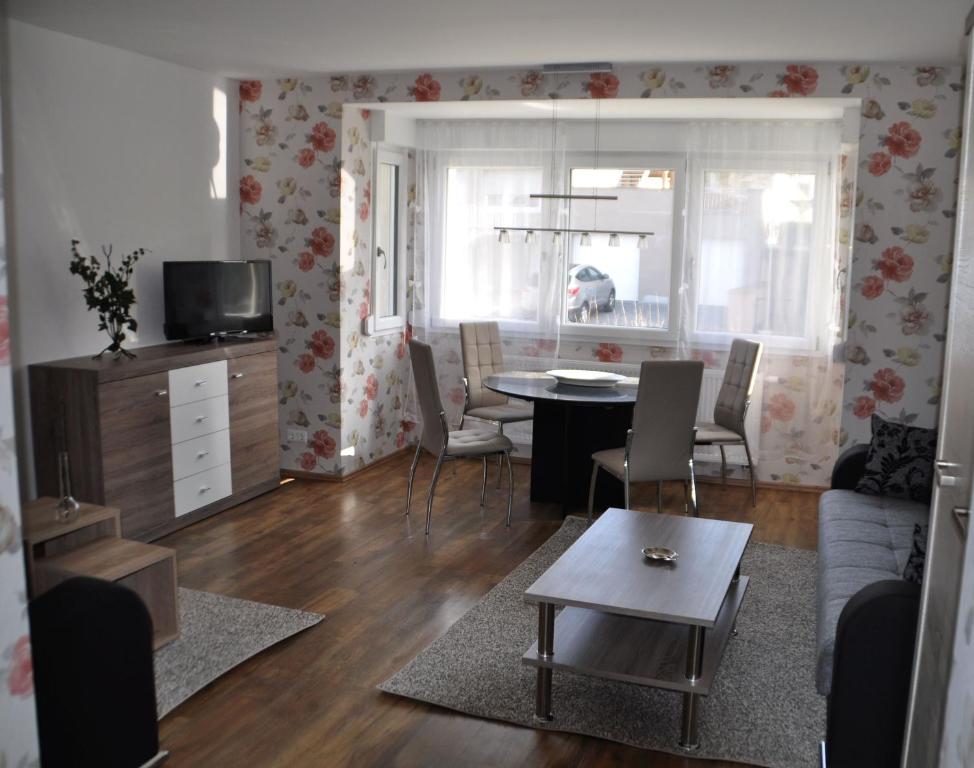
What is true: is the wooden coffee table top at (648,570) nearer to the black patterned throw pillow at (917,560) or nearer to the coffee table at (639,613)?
the coffee table at (639,613)

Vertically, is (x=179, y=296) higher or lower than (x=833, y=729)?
higher

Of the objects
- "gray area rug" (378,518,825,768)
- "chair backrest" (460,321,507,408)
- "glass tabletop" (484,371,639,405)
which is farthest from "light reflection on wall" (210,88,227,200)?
"gray area rug" (378,518,825,768)

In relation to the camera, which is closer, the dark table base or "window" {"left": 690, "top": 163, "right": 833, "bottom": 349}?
the dark table base

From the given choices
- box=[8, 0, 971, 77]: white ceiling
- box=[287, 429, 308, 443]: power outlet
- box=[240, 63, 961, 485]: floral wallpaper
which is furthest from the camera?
box=[287, 429, 308, 443]: power outlet

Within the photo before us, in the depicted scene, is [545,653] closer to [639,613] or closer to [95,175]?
[639,613]

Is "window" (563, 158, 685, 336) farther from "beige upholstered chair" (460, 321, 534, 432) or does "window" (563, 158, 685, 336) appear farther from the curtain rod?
"beige upholstered chair" (460, 321, 534, 432)

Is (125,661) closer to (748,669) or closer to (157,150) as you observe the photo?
(748,669)

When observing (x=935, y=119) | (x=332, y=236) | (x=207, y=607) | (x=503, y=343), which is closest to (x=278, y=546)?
(x=207, y=607)

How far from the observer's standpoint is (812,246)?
19.8 ft

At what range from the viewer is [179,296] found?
520 centimetres

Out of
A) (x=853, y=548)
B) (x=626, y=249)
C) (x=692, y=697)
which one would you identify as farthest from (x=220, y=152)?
(x=692, y=697)

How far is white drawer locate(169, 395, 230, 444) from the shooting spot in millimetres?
4879

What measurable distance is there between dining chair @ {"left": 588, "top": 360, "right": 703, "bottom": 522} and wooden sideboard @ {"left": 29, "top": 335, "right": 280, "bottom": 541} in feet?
6.78

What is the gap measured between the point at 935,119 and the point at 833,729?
3.38m
